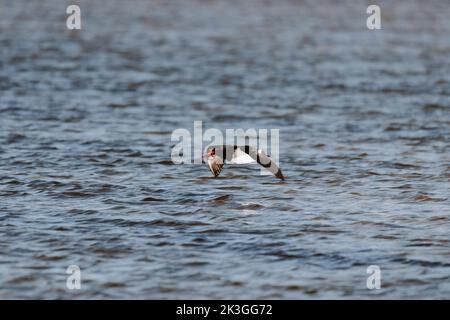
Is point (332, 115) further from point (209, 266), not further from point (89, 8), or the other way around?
point (89, 8)

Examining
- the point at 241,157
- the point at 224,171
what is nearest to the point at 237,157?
the point at 241,157

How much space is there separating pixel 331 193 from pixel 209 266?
369cm

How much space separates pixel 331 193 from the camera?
13688 mm

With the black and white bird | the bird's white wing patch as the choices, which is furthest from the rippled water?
the bird's white wing patch

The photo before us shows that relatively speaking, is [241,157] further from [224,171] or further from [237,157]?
[224,171]

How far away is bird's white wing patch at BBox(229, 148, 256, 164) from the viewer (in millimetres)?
12836

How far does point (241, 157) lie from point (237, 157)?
8 centimetres

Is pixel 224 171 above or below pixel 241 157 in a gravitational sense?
below

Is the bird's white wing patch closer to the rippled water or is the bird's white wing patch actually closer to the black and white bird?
the black and white bird

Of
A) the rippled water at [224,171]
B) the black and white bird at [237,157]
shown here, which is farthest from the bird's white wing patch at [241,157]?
the rippled water at [224,171]

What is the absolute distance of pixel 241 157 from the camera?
42.6ft

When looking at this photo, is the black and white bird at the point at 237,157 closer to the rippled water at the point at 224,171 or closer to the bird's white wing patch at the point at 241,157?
the bird's white wing patch at the point at 241,157

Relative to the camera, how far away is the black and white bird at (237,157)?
12.6 meters

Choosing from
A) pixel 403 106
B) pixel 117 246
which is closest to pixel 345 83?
pixel 403 106
